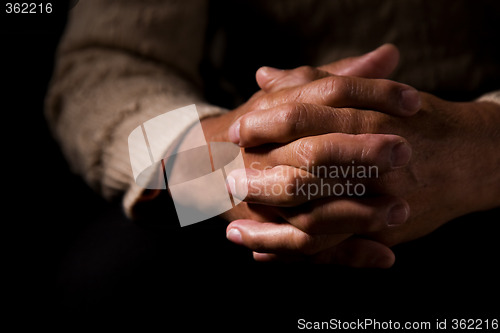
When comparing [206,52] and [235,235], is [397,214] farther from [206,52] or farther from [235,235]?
[206,52]

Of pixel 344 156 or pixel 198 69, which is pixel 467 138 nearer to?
pixel 344 156

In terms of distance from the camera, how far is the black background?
1.98 feet

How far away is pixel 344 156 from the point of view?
476 mm

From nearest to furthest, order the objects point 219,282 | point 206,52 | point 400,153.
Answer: point 400,153
point 219,282
point 206,52

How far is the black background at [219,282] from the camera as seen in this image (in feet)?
1.98

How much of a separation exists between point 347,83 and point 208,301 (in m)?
0.38

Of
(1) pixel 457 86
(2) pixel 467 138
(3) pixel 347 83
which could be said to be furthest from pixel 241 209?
(1) pixel 457 86

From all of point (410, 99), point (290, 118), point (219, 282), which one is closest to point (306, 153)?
point (290, 118)

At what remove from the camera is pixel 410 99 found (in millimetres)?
516

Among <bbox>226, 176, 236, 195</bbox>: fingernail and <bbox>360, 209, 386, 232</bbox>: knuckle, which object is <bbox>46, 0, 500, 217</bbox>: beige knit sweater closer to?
<bbox>226, 176, 236, 195</bbox>: fingernail

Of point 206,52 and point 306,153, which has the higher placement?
point 206,52

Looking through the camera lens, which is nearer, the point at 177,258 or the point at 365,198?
the point at 365,198

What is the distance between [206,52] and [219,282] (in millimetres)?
491

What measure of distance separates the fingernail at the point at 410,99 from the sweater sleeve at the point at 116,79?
1.00 feet
